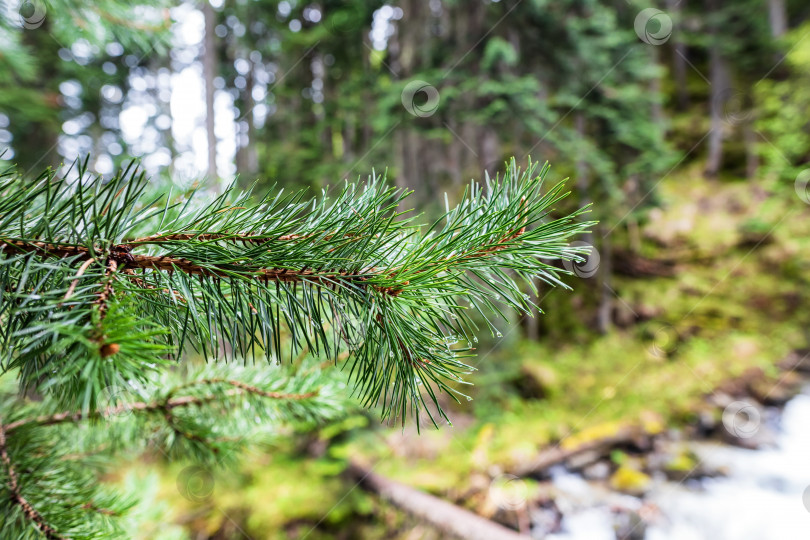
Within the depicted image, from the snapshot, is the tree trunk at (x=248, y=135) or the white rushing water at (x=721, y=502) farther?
the tree trunk at (x=248, y=135)

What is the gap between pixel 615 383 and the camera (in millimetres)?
5875

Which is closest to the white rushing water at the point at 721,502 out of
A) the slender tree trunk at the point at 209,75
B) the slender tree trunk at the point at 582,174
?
the slender tree trunk at the point at 582,174

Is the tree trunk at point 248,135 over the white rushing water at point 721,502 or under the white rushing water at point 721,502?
over

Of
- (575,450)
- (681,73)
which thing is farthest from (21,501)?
(681,73)

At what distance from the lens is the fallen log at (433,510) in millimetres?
2951

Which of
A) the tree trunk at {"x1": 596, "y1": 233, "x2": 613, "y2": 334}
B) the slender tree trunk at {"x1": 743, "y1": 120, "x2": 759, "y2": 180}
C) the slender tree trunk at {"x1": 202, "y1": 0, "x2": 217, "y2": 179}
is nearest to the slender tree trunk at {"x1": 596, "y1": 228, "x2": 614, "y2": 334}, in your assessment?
the tree trunk at {"x1": 596, "y1": 233, "x2": 613, "y2": 334}

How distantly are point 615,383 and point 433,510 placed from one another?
13.1ft

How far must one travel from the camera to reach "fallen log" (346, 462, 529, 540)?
2.95 metres

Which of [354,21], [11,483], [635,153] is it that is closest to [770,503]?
[635,153]

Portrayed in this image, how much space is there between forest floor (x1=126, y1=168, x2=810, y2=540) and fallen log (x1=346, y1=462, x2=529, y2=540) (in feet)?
0.32

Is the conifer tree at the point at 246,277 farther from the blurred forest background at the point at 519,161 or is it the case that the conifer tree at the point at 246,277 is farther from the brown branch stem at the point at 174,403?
the blurred forest background at the point at 519,161

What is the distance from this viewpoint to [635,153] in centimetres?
645

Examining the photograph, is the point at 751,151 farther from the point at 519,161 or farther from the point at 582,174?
the point at 519,161

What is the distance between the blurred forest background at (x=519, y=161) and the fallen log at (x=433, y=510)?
0.12 metres
